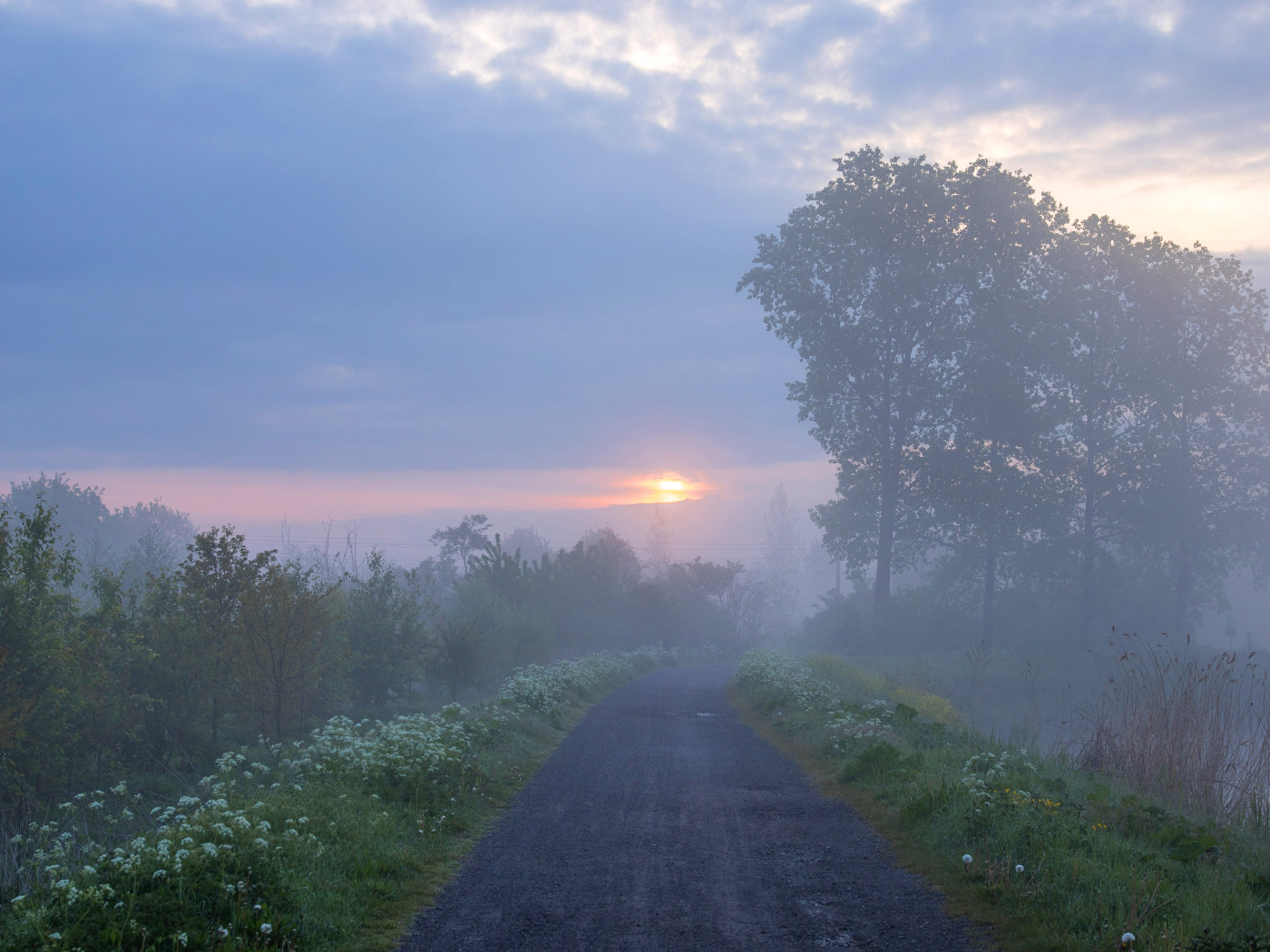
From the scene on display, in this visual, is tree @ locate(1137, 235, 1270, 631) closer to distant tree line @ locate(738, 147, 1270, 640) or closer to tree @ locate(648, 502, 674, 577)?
distant tree line @ locate(738, 147, 1270, 640)

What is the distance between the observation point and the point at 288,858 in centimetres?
662

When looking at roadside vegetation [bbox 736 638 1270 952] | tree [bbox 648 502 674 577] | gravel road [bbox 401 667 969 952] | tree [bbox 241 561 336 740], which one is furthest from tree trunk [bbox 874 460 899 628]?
tree [bbox 648 502 674 577]

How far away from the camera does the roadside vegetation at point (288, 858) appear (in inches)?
207

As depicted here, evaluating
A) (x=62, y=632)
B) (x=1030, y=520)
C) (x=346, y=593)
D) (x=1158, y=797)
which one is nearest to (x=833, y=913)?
(x=1158, y=797)

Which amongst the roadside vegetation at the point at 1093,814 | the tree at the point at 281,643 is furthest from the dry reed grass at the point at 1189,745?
the tree at the point at 281,643

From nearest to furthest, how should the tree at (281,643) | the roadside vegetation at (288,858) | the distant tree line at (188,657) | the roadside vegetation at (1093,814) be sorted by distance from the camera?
1. the roadside vegetation at (288,858)
2. the roadside vegetation at (1093,814)
3. the distant tree line at (188,657)
4. the tree at (281,643)

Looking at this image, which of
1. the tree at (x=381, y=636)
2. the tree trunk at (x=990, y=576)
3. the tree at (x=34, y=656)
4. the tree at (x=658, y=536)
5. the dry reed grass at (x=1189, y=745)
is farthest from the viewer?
the tree at (x=658, y=536)

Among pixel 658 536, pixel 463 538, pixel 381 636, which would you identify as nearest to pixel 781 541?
pixel 658 536

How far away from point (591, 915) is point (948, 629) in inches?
1682

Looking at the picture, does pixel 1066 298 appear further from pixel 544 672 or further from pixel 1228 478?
pixel 544 672

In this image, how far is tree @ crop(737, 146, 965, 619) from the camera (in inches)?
1531

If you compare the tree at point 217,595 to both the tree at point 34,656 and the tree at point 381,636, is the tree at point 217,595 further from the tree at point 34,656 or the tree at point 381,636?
the tree at point 381,636

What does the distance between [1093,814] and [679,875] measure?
167 inches

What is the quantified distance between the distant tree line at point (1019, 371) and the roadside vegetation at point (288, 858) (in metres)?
32.1
